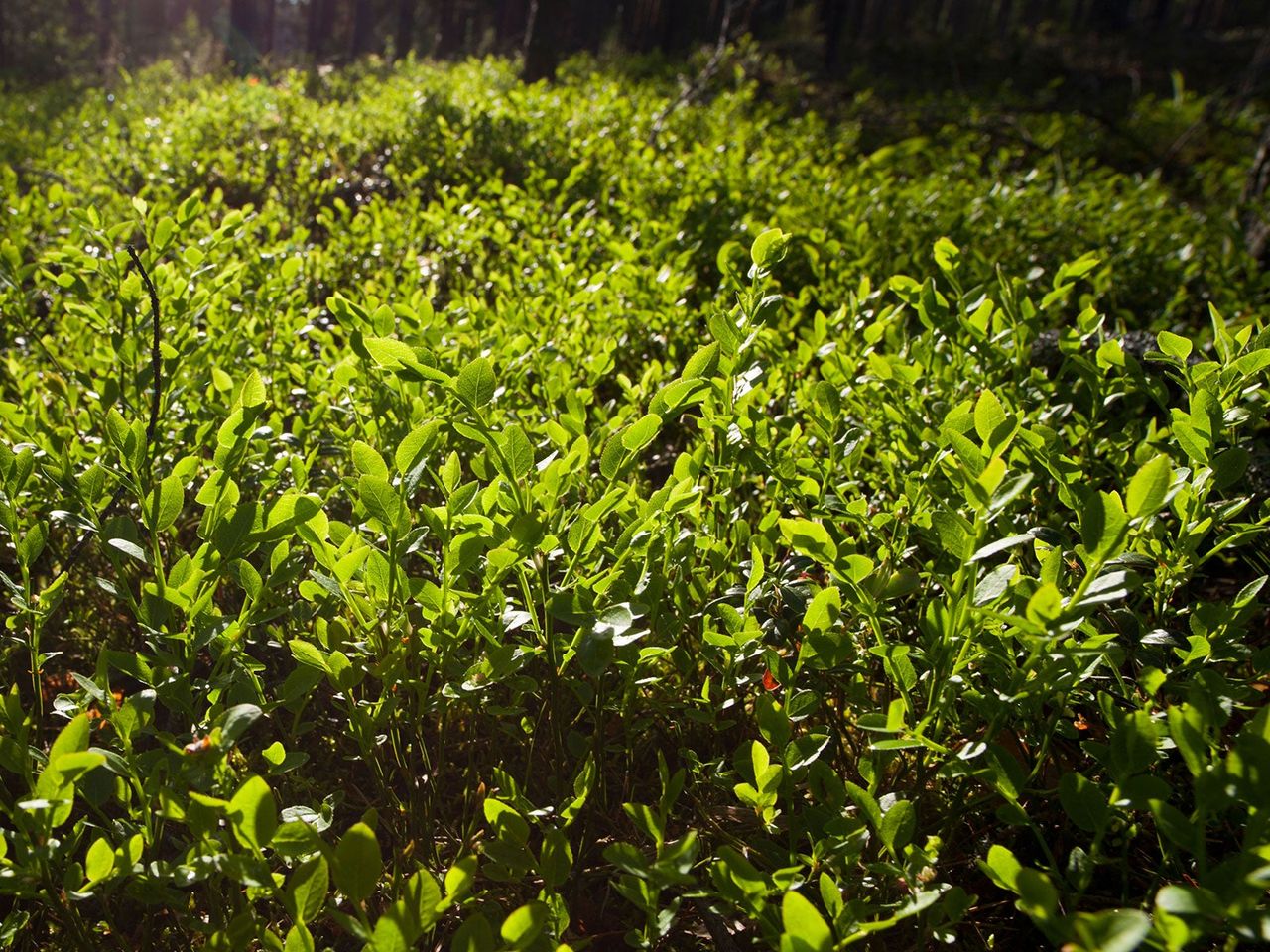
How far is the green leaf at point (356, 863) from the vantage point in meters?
0.88

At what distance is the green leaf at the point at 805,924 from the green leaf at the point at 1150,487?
52cm

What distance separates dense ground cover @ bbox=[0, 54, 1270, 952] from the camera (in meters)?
0.99

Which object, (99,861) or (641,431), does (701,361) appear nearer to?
(641,431)

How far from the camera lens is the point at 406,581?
119 centimetres

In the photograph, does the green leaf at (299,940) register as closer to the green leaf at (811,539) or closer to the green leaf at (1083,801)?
the green leaf at (811,539)

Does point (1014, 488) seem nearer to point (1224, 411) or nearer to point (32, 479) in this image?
point (1224, 411)

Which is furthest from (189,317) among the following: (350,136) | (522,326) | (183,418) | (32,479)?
(350,136)

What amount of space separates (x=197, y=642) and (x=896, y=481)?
122 cm

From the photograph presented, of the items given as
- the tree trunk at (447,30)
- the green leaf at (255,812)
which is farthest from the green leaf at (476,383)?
the tree trunk at (447,30)

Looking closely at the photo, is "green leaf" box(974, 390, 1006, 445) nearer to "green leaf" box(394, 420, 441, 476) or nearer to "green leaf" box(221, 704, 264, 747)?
"green leaf" box(394, 420, 441, 476)

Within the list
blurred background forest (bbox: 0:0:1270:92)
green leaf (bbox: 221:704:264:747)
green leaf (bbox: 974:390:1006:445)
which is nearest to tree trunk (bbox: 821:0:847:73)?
blurred background forest (bbox: 0:0:1270:92)

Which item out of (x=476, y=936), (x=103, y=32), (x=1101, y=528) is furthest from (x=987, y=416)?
(x=103, y=32)

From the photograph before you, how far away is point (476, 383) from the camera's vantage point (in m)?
1.23

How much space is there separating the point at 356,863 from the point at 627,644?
0.43 meters
